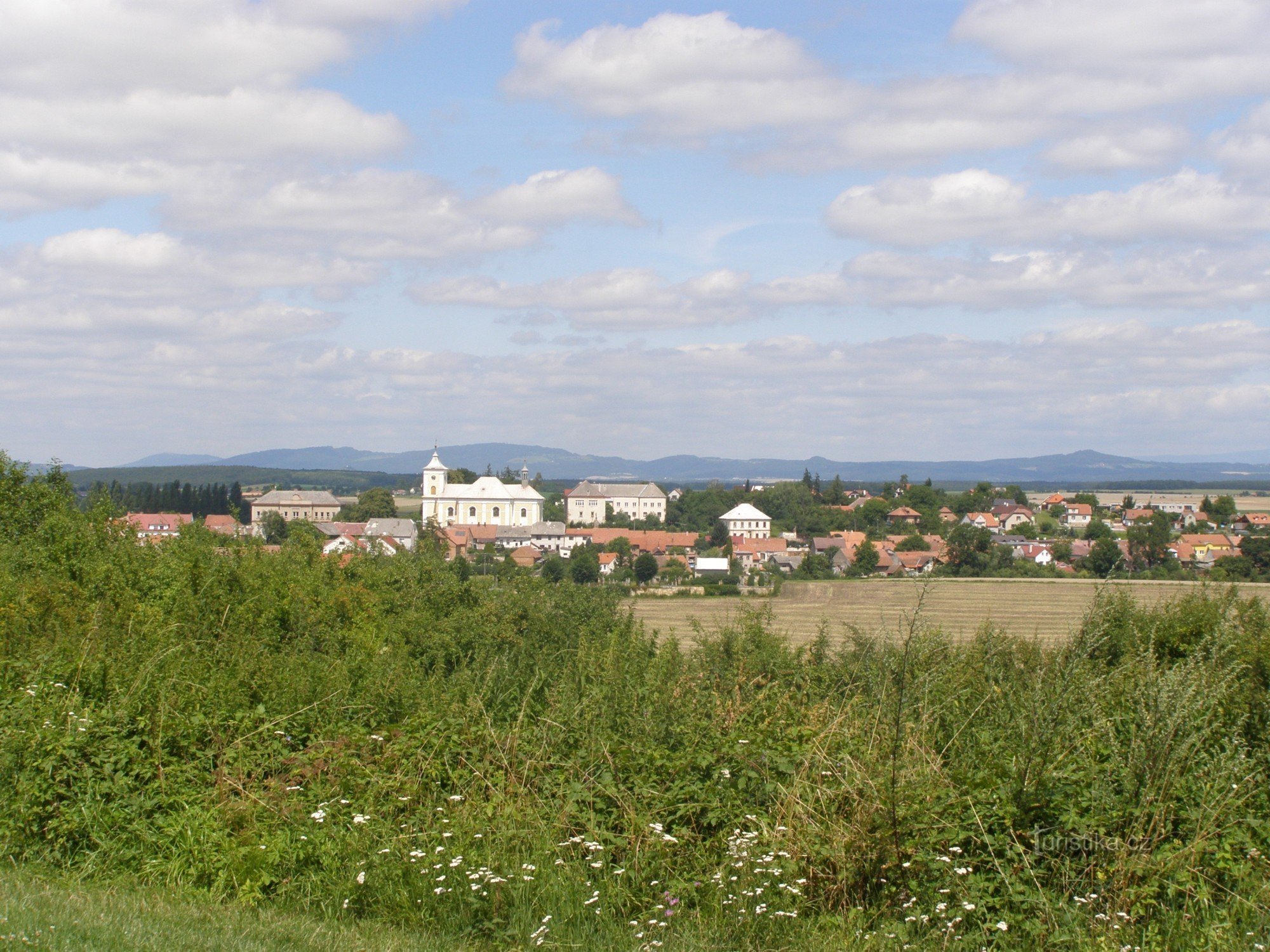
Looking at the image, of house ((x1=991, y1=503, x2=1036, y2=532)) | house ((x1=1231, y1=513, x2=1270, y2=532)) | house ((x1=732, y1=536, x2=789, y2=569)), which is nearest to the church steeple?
house ((x1=732, y1=536, x2=789, y2=569))

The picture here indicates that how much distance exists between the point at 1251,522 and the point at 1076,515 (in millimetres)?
28068

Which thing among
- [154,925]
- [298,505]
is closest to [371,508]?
[298,505]

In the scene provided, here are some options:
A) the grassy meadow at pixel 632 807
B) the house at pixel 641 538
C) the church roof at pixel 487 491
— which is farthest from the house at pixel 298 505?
the grassy meadow at pixel 632 807

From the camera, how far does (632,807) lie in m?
5.93

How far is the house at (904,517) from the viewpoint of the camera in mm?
114581

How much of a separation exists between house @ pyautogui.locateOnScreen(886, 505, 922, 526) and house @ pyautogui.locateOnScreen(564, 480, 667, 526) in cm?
5212

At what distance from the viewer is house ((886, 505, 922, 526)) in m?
115

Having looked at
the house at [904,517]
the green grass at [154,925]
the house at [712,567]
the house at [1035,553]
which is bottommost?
the house at [712,567]

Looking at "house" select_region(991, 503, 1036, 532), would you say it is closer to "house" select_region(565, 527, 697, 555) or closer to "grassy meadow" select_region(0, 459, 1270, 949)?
"house" select_region(565, 527, 697, 555)

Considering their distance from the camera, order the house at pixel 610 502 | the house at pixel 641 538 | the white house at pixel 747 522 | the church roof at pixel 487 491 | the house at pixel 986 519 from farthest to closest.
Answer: the house at pixel 610 502
the church roof at pixel 487 491
the white house at pixel 747 522
the house at pixel 641 538
the house at pixel 986 519

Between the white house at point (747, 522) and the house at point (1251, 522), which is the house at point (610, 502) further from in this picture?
the house at point (1251, 522)

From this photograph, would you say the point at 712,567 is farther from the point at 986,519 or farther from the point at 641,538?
the point at 986,519

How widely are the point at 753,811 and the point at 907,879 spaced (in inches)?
39.4

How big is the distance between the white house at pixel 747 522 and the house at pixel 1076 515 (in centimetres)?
3676
